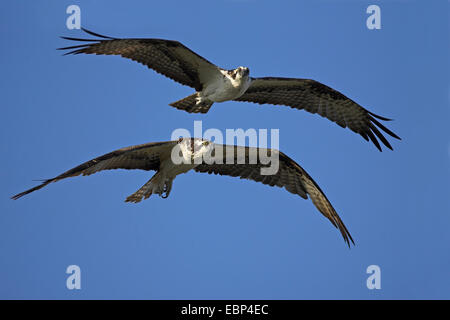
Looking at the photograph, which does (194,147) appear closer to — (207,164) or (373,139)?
(207,164)

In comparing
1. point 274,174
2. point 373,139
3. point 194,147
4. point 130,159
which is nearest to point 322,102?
point 373,139

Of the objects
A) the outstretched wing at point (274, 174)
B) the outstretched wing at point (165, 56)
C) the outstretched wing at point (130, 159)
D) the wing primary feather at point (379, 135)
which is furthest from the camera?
the wing primary feather at point (379, 135)

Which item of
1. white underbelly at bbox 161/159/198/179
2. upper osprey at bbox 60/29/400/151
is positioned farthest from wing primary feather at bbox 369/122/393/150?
white underbelly at bbox 161/159/198/179

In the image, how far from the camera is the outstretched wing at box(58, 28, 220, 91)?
10742 millimetres

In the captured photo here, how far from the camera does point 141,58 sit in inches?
445

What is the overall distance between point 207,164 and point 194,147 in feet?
3.50

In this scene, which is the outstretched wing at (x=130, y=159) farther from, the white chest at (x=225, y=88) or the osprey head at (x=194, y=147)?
the white chest at (x=225, y=88)

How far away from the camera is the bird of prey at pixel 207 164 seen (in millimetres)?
10914

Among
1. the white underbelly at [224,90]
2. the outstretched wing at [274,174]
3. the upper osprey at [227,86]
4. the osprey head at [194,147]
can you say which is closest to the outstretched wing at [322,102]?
the upper osprey at [227,86]

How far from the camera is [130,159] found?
1113 cm

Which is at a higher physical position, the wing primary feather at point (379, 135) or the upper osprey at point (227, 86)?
the upper osprey at point (227, 86)
